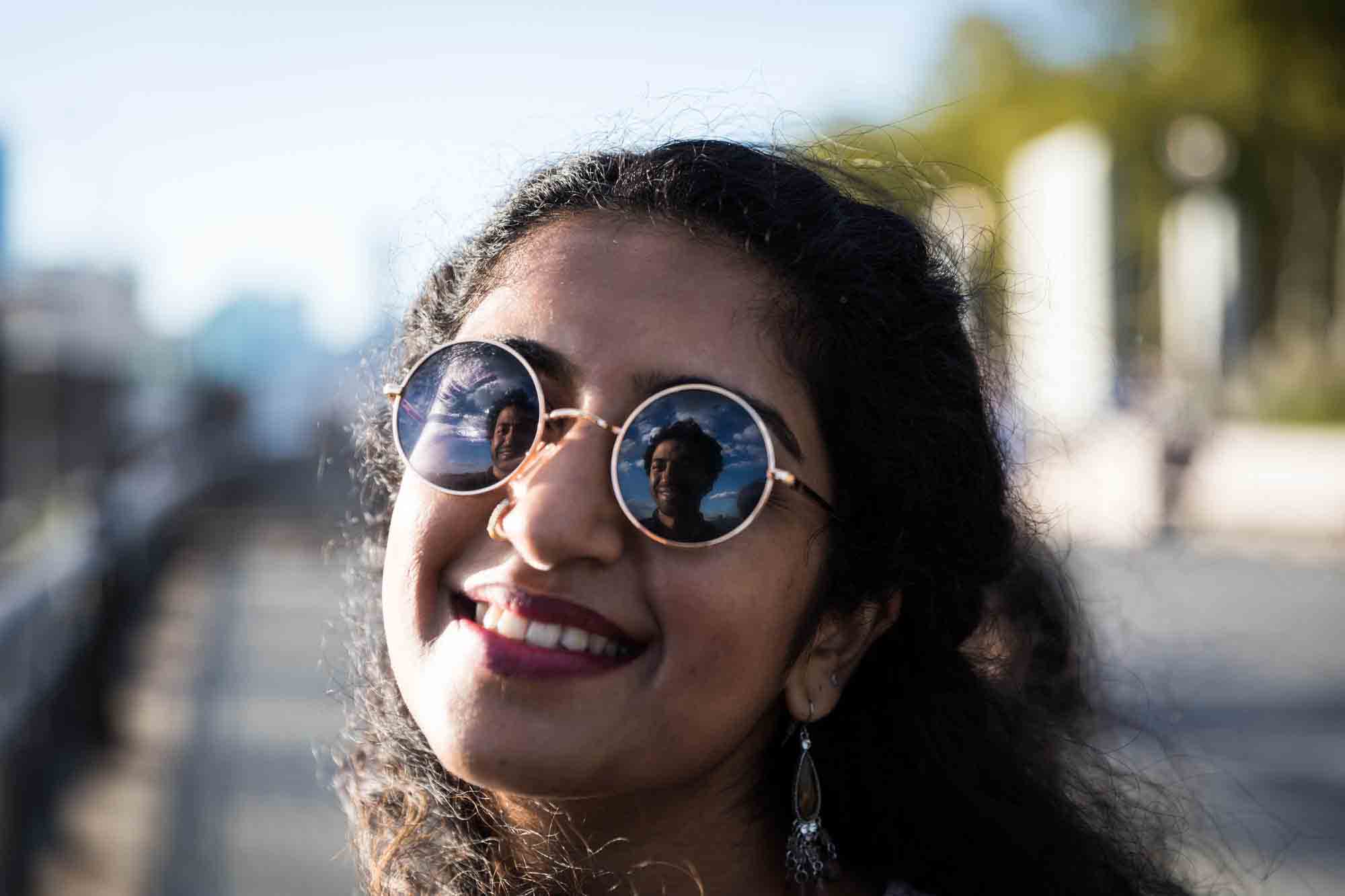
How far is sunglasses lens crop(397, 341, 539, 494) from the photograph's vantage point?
75.4 inches

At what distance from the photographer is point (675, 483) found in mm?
1844

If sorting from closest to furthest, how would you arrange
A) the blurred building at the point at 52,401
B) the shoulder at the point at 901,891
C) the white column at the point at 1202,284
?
the shoulder at the point at 901,891 < the blurred building at the point at 52,401 < the white column at the point at 1202,284

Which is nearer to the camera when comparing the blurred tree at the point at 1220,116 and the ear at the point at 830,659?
the ear at the point at 830,659

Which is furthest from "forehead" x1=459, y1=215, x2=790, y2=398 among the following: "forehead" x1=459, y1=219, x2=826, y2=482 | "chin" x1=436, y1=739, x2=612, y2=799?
"chin" x1=436, y1=739, x2=612, y2=799

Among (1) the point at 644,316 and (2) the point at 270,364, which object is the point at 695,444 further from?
(2) the point at 270,364

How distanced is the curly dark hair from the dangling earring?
1.73ft

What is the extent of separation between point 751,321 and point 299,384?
39.6m

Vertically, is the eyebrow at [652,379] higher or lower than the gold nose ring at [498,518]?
higher

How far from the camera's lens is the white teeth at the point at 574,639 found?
1.81m

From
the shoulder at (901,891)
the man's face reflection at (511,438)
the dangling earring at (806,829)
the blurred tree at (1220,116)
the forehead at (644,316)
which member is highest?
the blurred tree at (1220,116)

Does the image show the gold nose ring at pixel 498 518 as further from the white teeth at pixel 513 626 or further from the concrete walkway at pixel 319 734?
the concrete walkway at pixel 319 734

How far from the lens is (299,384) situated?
131 feet

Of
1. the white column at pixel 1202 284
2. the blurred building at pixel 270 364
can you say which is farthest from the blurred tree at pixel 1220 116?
the blurred building at pixel 270 364

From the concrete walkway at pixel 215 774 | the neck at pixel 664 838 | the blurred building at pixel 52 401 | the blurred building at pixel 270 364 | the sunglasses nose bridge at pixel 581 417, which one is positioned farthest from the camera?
the blurred building at pixel 270 364
